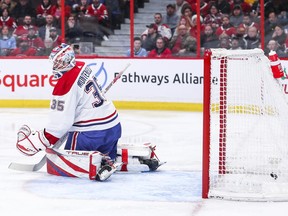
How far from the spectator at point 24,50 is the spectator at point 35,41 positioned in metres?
0.04

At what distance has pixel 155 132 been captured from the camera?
28.3ft

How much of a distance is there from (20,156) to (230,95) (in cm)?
233

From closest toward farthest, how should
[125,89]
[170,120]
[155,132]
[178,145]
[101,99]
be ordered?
[101,99], [178,145], [155,132], [170,120], [125,89]

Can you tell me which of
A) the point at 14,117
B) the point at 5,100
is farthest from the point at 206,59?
the point at 5,100

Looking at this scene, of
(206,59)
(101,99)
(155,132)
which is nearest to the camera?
(206,59)

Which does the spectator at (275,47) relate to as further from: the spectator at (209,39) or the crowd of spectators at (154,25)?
the spectator at (209,39)

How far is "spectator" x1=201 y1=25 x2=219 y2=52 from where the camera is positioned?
1065cm

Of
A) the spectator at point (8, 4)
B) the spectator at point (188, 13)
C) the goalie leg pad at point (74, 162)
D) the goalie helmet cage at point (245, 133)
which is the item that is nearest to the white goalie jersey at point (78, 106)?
the goalie leg pad at point (74, 162)

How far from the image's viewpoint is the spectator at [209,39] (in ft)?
34.9

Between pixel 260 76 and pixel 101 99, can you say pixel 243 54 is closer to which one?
pixel 260 76

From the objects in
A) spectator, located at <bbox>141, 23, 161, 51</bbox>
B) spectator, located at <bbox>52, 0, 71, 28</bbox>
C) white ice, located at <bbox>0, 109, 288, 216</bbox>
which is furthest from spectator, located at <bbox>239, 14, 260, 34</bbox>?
white ice, located at <bbox>0, 109, 288, 216</bbox>

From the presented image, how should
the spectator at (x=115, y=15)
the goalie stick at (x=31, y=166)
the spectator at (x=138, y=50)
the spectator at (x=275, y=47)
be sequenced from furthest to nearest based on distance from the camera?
the spectator at (x=115, y=15)
the spectator at (x=138, y=50)
the spectator at (x=275, y=47)
the goalie stick at (x=31, y=166)

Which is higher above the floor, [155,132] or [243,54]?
[243,54]

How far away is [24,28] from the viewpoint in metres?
11.2
